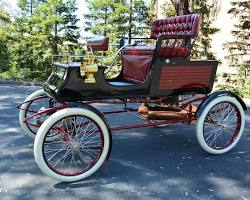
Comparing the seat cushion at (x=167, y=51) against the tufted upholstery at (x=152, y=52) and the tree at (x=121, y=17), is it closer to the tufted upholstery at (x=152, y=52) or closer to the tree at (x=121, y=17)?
the tufted upholstery at (x=152, y=52)

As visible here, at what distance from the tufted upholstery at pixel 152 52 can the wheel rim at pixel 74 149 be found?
0.77 meters

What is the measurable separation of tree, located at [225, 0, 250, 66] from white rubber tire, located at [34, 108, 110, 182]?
740 centimetres

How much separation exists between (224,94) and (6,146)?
7.24ft

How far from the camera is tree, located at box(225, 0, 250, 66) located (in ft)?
30.2

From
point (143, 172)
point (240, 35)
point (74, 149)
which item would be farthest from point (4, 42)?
point (143, 172)

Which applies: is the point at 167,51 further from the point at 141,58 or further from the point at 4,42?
the point at 4,42

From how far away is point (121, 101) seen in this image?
3459mm

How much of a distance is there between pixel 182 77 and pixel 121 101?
636 mm

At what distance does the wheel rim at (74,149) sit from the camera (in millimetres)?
2846

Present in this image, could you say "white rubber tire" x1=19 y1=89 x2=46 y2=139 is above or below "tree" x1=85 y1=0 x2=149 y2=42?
A: below

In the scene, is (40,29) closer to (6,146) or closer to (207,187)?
(6,146)

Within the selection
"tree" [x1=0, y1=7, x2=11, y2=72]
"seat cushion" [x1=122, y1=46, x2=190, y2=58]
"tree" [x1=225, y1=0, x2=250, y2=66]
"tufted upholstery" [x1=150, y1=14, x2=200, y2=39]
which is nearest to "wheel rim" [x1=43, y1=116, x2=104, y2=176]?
"seat cushion" [x1=122, y1=46, x2=190, y2=58]

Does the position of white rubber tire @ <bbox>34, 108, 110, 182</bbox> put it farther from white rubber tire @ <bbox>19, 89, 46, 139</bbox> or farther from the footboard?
white rubber tire @ <bbox>19, 89, 46, 139</bbox>

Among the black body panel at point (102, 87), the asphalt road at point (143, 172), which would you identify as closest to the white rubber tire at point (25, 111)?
the asphalt road at point (143, 172)
